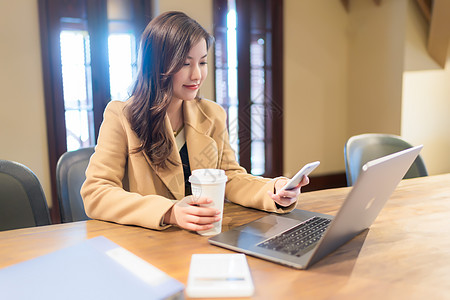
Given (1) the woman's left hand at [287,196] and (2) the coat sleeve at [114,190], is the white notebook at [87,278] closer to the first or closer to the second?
(2) the coat sleeve at [114,190]

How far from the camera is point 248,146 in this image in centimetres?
419

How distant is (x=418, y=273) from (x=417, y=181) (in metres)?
0.97

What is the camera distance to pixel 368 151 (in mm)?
1920

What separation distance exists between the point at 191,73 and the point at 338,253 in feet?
2.45

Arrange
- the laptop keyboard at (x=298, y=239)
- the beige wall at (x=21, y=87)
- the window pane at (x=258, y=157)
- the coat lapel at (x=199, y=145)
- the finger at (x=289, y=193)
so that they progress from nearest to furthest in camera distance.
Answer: the laptop keyboard at (x=298, y=239), the finger at (x=289, y=193), the coat lapel at (x=199, y=145), the beige wall at (x=21, y=87), the window pane at (x=258, y=157)

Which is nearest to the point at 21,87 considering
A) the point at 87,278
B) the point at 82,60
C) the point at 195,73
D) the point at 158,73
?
the point at 82,60

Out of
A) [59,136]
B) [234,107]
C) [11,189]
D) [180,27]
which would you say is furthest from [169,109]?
[234,107]

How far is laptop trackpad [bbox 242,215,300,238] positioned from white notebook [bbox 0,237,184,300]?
0.34 meters

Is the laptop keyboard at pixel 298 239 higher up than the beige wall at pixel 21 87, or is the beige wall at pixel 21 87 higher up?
the beige wall at pixel 21 87


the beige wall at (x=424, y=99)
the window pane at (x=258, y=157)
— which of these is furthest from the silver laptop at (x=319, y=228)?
the beige wall at (x=424, y=99)

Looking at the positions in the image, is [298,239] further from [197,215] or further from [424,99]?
[424,99]

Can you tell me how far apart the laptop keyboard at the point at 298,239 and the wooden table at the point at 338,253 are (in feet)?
0.19

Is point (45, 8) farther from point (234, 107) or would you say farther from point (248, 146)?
point (248, 146)

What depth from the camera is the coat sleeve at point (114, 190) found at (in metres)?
1.04
